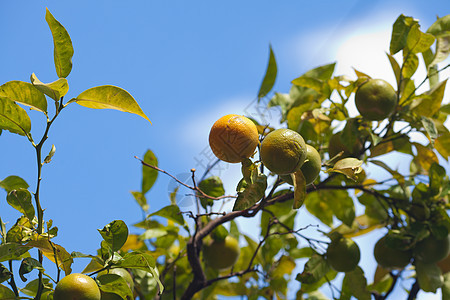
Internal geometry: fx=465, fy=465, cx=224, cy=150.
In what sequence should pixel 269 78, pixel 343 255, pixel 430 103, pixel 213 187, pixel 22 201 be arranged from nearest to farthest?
pixel 22 201
pixel 213 187
pixel 343 255
pixel 430 103
pixel 269 78

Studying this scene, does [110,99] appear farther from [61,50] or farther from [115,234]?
[115,234]

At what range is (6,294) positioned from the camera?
1.06 m

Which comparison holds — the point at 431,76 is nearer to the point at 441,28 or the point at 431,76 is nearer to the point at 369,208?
the point at 441,28

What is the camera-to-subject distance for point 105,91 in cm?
100

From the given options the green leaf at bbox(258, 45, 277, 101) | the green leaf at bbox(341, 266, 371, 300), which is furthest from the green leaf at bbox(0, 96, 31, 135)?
the green leaf at bbox(341, 266, 371, 300)

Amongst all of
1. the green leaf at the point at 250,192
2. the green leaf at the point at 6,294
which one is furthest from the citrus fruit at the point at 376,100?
the green leaf at the point at 6,294

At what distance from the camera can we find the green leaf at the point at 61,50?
1.00 meters

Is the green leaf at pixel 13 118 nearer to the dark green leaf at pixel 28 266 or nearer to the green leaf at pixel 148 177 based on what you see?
the dark green leaf at pixel 28 266

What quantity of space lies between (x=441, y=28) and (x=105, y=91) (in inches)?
47.5

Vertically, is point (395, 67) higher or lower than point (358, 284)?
higher

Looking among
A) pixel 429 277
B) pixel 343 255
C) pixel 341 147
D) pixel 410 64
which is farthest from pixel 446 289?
pixel 410 64

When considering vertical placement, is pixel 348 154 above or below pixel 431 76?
below

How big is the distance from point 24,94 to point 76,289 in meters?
0.43

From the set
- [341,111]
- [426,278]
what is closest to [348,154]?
[341,111]
